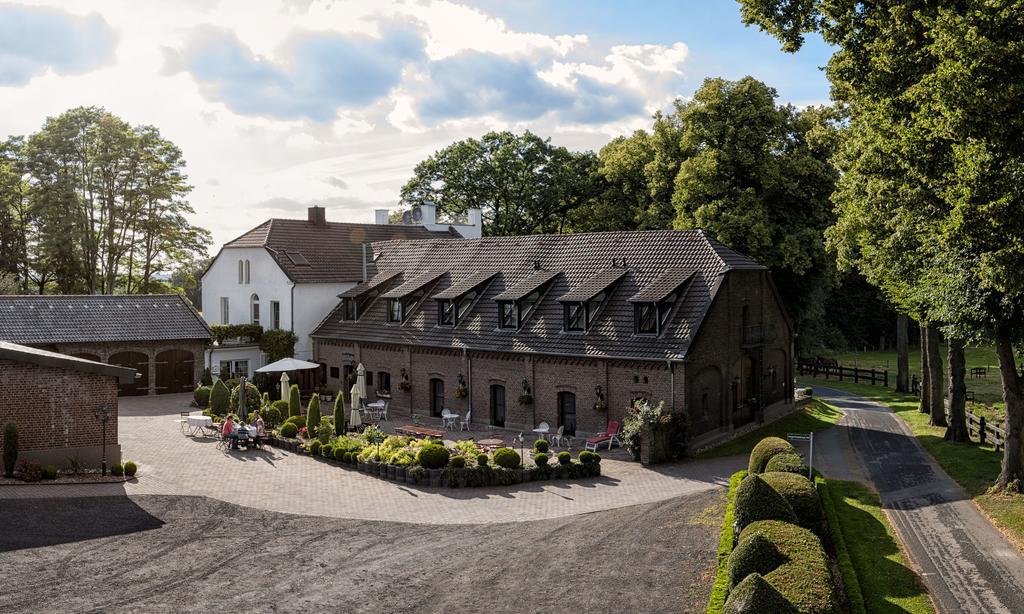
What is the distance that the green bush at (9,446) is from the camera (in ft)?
74.7

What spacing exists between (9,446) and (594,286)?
20.1 m

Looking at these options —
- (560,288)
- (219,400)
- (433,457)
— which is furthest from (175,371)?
(433,457)

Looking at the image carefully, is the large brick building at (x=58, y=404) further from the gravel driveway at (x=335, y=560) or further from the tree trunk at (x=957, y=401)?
the tree trunk at (x=957, y=401)

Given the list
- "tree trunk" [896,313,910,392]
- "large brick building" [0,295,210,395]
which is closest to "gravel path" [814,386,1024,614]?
"tree trunk" [896,313,910,392]

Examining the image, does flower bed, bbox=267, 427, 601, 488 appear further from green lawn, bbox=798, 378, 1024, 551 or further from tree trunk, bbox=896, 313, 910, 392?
tree trunk, bbox=896, 313, 910, 392

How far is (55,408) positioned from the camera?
2391 centimetres

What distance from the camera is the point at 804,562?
13.0 metres

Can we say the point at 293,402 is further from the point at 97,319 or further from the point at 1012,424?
the point at 1012,424

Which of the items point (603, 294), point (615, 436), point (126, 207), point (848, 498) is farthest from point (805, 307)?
point (126, 207)

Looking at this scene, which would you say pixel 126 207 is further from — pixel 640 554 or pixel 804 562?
pixel 804 562

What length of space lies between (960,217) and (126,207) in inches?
2090

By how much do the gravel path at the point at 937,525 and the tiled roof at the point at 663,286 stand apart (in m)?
7.87

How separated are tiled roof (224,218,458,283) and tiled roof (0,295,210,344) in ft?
17.4

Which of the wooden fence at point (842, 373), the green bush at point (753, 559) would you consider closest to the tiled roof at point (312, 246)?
the wooden fence at point (842, 373)
